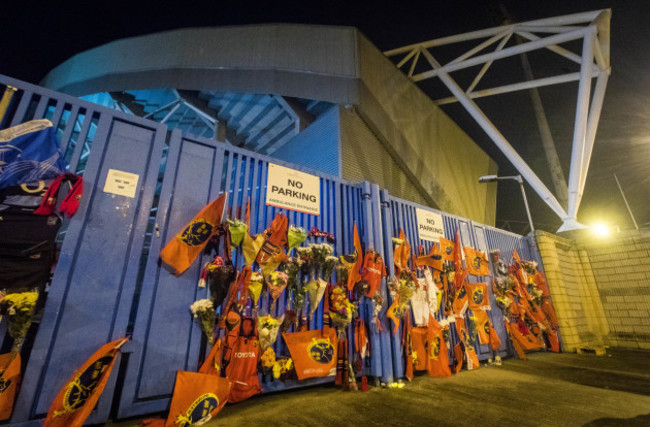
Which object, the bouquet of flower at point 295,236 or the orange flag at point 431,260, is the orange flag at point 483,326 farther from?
the bouquet of flower at point 295,236

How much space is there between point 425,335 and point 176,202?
3803mm

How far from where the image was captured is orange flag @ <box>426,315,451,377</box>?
12.8ft

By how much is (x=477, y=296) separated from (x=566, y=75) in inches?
419

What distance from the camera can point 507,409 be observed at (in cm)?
251

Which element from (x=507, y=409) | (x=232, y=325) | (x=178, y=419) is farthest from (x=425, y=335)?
(x=178, y=419)

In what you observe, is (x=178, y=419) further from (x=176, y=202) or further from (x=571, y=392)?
(x=571, y=392)

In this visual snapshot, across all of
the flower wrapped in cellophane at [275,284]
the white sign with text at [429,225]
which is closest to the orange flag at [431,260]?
the white sign with text at [429,225]

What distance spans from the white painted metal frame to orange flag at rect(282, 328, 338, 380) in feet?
33.0

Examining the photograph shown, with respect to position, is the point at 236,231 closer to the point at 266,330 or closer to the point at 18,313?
the point at 266,330

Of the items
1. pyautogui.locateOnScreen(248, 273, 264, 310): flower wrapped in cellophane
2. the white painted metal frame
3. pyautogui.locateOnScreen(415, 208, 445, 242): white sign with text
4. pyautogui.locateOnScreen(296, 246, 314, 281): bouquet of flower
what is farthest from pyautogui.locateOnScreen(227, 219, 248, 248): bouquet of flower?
the white painted metal frame

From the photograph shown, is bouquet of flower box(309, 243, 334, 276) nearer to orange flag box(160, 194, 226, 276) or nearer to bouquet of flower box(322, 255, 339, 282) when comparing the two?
bouquet of flower box(322, 255, 339, 282)

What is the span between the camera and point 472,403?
267 cm

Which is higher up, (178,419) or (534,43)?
(534,43)

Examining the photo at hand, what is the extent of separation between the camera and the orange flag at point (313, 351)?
118 inches
